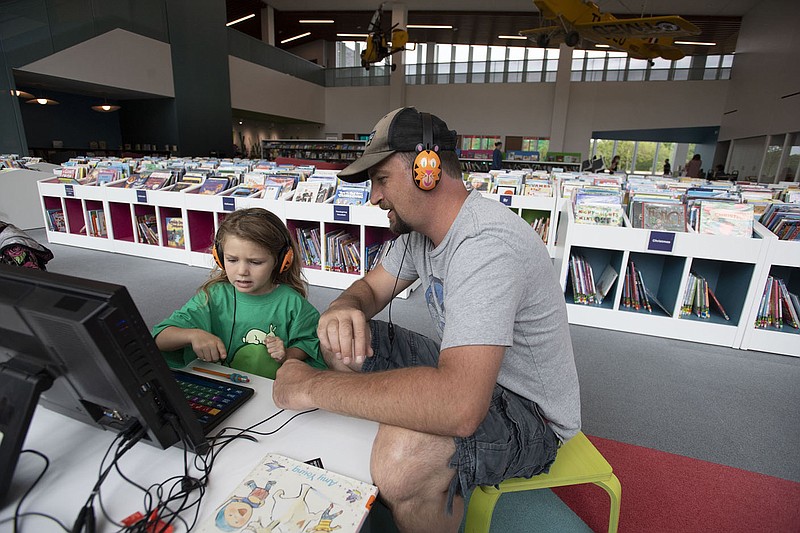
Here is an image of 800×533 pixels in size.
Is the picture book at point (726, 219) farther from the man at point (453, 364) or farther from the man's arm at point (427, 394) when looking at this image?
the man's arm at point (427, 394)

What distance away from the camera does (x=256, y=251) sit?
152 cm

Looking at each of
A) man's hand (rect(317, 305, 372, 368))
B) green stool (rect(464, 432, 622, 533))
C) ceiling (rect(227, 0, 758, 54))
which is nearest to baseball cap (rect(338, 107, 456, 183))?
man's hand (rect(317, 305, 372, 368))

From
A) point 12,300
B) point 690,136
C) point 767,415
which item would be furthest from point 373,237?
point 690,136

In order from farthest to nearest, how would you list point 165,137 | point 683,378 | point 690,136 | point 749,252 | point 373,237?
point 690,136
point 165,137
point 373,237
point 749,252
point 683,378

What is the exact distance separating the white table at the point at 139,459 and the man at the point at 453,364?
0.17ft

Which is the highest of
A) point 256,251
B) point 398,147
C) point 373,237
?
point 398,147

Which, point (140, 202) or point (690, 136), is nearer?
point (140, 202)

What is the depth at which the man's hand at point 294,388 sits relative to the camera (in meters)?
0.94

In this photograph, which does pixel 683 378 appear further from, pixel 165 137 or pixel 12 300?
pixel 165 137

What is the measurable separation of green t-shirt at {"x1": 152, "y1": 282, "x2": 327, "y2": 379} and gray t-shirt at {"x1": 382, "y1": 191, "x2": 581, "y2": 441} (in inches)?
23.6

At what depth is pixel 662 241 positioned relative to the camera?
2.97 m

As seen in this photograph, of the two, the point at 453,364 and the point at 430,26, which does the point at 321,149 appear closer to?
the point at 430,26

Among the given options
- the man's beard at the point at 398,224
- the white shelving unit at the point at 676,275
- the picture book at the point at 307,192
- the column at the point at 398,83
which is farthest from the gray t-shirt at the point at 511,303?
the column at the point at 398,83

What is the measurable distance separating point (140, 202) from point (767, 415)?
554cm
